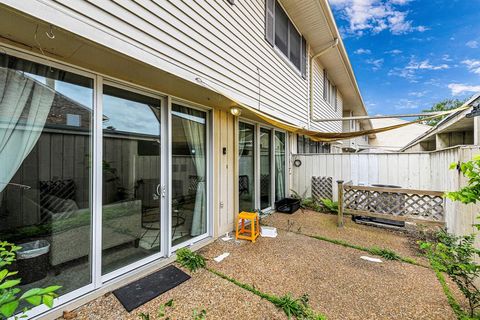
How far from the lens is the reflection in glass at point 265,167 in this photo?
5.62 metres

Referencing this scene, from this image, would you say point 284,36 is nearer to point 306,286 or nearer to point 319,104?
point 319,104

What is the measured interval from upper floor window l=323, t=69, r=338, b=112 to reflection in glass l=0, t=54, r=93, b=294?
29.1 feet

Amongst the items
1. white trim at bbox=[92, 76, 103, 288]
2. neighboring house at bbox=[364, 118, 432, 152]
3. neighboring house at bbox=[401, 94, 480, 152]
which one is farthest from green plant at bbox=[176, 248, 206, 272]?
neighboring house at bbox=[364, 118, 432, 152]

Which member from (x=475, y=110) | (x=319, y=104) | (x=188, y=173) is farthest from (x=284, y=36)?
(x=188, y=173)

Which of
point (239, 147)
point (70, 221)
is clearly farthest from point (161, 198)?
point (239, 147)

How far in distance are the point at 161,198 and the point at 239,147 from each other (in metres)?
2.21

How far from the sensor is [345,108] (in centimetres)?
1462

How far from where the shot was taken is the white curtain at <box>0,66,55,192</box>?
Answer: 72.8 inches

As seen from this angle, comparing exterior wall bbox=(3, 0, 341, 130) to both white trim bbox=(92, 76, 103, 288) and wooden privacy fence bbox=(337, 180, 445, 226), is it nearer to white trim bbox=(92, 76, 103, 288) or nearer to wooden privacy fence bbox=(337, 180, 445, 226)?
white trim bbox=(92, 76, 103, 288)

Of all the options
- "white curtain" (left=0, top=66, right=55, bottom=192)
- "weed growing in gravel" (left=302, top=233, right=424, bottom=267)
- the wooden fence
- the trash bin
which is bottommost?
"weed growing in gravel" (left=302, top=233, right=424, bottom=267)

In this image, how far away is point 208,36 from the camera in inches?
122

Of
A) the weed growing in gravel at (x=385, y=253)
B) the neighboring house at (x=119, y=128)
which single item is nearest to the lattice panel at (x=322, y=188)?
the weed growing in gravel at (x=385, y=253)

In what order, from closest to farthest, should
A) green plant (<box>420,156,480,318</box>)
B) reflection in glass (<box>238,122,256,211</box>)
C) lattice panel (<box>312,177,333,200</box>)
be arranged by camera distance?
green plant (<box>420,156,480,318</box>)
reflection in glass (<box>238,122,256,211</box>)
lattice panel (<box>312,177,333,200</box>)

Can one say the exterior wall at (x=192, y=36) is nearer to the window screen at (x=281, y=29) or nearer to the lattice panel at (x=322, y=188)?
the window screen at (x=281, y=29)
